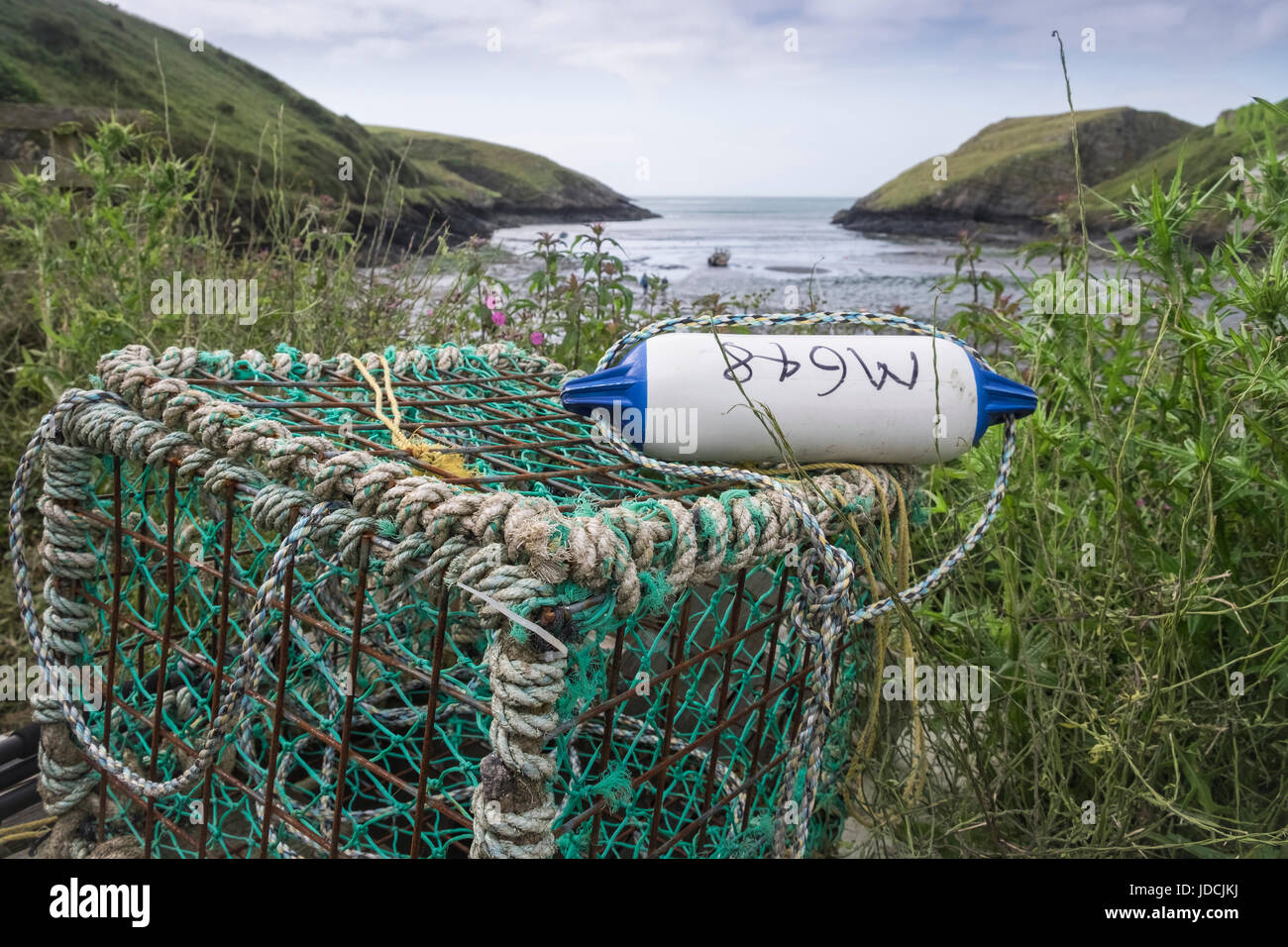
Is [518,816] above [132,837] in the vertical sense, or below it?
above

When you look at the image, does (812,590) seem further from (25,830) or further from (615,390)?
(25,830)

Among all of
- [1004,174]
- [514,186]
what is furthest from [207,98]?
[1004,174]

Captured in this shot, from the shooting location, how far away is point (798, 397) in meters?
1.31

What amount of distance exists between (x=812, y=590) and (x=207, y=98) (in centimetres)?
1228

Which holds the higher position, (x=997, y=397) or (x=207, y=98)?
(x=207, y=98)

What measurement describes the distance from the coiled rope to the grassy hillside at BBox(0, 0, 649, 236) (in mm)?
5033

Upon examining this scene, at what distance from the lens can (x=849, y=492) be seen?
4.33ft

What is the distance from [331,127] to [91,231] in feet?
27.1

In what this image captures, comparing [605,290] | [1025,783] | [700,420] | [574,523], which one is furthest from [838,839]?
[605,290]

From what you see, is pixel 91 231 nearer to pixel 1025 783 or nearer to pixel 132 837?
pixel 132 837

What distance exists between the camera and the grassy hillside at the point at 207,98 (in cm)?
786

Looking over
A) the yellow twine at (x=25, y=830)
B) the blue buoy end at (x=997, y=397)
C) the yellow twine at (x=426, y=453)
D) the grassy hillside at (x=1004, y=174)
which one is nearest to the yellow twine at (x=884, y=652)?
the blue buoy end at (x=997, y=397)

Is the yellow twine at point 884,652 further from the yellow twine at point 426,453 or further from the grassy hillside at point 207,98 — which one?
the grassy hillside at point 207,98

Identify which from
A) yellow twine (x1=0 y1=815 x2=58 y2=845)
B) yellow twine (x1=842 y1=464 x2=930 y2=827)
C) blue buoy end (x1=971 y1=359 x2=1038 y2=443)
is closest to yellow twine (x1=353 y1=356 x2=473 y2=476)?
yellow twine (x1=842 y1=464 x2=930 y2=827)
